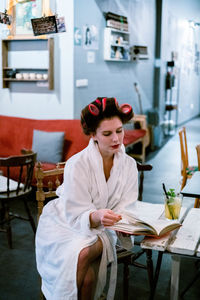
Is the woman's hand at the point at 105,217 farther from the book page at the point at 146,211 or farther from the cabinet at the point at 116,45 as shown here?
the cabinet at the point at 116,45

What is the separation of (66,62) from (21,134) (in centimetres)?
109

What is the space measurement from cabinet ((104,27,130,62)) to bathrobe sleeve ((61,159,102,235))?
4282 mm

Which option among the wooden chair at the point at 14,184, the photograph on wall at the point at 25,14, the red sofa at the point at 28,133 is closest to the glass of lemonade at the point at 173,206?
the wooden chair at the point at 14,184

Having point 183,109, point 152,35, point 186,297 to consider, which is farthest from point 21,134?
point 183,109

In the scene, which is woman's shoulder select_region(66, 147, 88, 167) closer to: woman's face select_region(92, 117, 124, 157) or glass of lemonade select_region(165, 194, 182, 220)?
woman's face select_region(92, 117, 124, 157)

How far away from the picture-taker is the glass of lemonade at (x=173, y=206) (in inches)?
78.4

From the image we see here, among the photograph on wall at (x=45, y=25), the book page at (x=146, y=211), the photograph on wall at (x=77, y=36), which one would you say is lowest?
the book page at (x=146, y=211)

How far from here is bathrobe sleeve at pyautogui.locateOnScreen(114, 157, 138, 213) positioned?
2016 millimetres

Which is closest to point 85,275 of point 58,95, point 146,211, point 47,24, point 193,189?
point 146,211

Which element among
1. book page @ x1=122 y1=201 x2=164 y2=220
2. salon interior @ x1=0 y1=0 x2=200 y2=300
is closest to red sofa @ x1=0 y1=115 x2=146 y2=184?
salon interior @ x1=0 y1=0 x2=200 y2=300

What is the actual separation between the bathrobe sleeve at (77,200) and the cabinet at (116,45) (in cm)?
428

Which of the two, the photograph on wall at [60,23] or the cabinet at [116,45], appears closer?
the photograph on wall at [60,23]

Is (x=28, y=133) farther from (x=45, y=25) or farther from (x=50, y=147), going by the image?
(x=45, y=25)

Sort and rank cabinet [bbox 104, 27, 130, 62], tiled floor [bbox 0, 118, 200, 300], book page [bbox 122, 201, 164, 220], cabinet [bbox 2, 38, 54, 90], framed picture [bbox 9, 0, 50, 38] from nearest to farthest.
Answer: book page [bbox 122, 201, 164, 220] < tiled floor [bbox 0, 118, 200, 300] < framed picture [bbox 9, 0, 50, 38] < cabinet [bbox 2, 38, 54, 90] < cabinet [bbox 104, 27, 130, 62]
